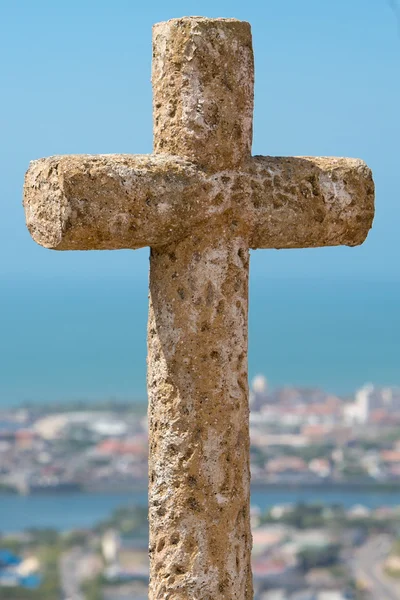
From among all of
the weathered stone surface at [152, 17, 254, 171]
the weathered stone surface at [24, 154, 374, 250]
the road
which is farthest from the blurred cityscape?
the weathered stone surface at [152, 17, 254, 171]

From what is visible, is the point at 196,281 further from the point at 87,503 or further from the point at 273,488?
the point at 87,503

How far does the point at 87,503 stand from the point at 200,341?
110 feet

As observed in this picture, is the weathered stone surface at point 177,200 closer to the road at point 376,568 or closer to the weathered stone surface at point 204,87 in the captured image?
the weathered stone surface at point 204,87

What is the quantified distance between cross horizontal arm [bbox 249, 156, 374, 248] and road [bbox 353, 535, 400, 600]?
24.3 meters

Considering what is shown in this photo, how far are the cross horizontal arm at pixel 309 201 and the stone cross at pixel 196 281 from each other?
62 millimetres

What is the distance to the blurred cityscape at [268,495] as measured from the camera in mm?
31172

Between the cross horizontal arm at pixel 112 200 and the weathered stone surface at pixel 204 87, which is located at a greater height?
the weathered stone surface at pixel 204 87

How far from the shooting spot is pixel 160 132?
23.4 feet

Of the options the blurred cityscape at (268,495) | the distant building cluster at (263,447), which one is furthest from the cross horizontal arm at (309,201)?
the distant building cluster at (263,447)

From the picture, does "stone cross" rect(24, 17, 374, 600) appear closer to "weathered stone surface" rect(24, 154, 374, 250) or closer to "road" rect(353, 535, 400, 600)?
"weathered stone surface" rect(24, 154, 374, 250)

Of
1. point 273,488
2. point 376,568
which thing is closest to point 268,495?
point 273,488

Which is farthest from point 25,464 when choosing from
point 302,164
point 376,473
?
point 302,164

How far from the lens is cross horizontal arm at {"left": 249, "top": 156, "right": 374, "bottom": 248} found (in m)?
7.22

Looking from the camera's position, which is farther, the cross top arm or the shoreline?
the shoreline
